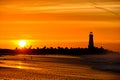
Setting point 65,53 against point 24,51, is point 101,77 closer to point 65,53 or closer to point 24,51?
point 65,53

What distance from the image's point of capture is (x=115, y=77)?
37.6 m

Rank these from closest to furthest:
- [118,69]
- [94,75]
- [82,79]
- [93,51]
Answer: [82,79] < [94,75] < [118,69] < [93,51]

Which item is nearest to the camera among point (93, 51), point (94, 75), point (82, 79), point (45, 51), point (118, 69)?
point (82, 79)

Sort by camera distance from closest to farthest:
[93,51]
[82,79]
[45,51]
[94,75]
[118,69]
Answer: [82,79] → [94,75] → [118,69] → [93,51] → [45,51]

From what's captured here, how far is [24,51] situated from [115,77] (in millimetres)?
58879

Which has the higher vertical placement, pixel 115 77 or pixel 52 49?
pixel 52 49

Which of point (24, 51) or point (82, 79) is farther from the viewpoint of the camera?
point (24, 51)

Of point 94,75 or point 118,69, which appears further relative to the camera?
point 118,69

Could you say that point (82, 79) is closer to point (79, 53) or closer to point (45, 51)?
point (79, 53)

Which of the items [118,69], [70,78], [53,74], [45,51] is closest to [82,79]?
[70,78]

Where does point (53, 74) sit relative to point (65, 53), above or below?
below

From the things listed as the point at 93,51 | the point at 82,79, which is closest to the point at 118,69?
the point at 82,79

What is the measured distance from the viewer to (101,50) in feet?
298

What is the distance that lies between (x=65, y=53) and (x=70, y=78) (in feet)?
176
